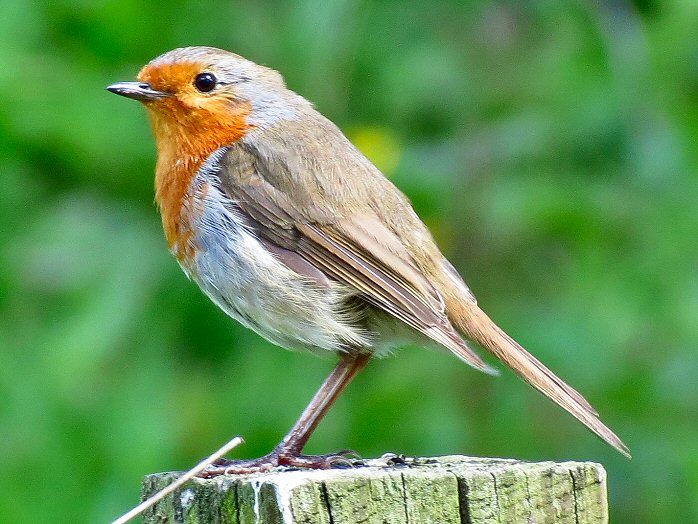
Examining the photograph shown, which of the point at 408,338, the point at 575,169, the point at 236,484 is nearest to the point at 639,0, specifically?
the point at 575,169

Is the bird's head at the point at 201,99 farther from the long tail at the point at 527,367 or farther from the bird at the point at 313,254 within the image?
the long tail at the point at 527,367

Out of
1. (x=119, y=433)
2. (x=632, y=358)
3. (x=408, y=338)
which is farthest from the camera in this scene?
(x=632, y=358)

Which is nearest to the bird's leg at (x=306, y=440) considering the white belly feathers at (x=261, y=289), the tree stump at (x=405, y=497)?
the white belly feathers at (x=261, y=289)

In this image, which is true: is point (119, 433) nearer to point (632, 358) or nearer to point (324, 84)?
point (324, 84)

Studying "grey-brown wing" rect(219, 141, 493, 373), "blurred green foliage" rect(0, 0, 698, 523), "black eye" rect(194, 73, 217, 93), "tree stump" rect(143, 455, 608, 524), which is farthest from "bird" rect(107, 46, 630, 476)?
"tree stump" rect(143, 455, 608, 524)

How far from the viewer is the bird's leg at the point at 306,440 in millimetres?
3740

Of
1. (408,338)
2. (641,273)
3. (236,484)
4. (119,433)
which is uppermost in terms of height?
(641,273)

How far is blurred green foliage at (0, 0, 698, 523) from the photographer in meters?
5.03

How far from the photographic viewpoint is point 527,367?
414 centimetres

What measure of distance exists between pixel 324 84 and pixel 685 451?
214 cm

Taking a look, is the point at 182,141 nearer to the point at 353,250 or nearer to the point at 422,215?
the point at 353,250

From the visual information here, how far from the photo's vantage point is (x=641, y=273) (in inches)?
206

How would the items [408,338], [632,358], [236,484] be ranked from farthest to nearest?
[632,358] → [408,338] → [236,484]

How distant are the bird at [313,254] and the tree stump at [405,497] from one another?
97 cm
